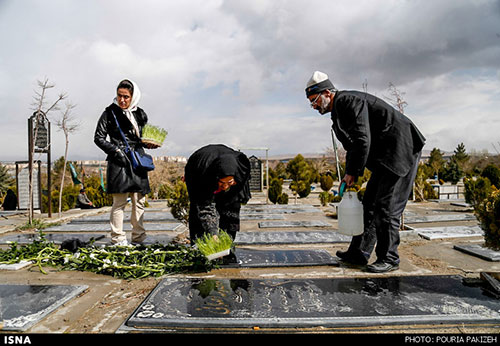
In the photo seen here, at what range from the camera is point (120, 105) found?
4156 millimetres

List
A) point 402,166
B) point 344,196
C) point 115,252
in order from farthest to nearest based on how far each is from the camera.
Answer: point 115,252
point 344,196
point 402,166

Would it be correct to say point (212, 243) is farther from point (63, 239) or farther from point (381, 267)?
point (63, 239)

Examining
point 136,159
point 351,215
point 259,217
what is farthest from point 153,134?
point 259,217

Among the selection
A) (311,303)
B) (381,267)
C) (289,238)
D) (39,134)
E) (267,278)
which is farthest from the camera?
(39,134)

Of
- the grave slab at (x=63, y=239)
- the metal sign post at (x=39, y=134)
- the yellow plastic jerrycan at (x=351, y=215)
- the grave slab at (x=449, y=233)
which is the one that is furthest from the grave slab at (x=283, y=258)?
the metal sign post at (x=39, y=134)

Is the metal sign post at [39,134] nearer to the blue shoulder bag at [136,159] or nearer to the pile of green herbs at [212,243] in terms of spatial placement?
the blue shoulder bag at [136,159]

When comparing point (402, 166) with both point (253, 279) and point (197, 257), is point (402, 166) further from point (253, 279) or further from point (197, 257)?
point (197, 257)

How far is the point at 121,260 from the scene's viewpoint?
3.43m

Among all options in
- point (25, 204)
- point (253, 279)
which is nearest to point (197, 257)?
point (253, 279)

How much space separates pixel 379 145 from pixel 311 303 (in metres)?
1.64

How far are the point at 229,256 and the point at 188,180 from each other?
889 millimetres

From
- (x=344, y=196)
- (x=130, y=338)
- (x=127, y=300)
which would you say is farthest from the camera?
(x=344, y=196)

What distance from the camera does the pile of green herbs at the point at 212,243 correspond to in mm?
3213

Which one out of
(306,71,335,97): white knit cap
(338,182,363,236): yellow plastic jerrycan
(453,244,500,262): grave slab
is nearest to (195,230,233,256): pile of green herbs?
(338,182,363,236): yellow plastic jerrycan
